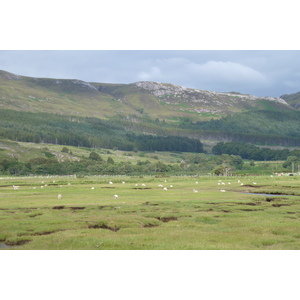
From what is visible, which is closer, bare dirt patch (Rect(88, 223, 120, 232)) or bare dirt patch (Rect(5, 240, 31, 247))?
bare dirt patch (Rect(5, 240, 31, 247))

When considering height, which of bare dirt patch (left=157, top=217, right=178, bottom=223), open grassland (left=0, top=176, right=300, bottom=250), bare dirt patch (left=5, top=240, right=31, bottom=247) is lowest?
bare dirt patch (left=5, top=240, right=31, bottom=247)

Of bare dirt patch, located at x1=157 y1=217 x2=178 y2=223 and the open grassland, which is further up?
the open grassland

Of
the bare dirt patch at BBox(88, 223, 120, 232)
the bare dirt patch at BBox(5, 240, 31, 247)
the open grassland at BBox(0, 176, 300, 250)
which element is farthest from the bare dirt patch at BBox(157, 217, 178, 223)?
the bare dirt patch at BBox(5, 240, 31, 247)

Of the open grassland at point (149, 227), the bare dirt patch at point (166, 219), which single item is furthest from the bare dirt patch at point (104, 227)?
the bare dirt patch at point (166, 219)

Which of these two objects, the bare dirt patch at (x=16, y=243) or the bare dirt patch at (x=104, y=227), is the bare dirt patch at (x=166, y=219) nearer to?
the bare dirt patch at (x=104, y=227)

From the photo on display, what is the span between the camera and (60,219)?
38375 mm

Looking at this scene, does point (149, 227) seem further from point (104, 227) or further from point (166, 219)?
point (166, 219)

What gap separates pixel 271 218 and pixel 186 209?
1108 cm

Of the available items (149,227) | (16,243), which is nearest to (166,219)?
(149,227)

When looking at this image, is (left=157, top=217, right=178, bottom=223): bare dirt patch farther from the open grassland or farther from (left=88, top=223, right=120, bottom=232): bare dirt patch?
(left=88, top=223, right=120, bottom=232): bare dirt patch

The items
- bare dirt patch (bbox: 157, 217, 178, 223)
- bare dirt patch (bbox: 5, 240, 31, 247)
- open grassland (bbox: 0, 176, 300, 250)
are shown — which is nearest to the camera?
open grassland (bbox: 0, 176, 300, 250)

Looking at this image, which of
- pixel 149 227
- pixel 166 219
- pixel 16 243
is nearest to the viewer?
pixel 16 243
